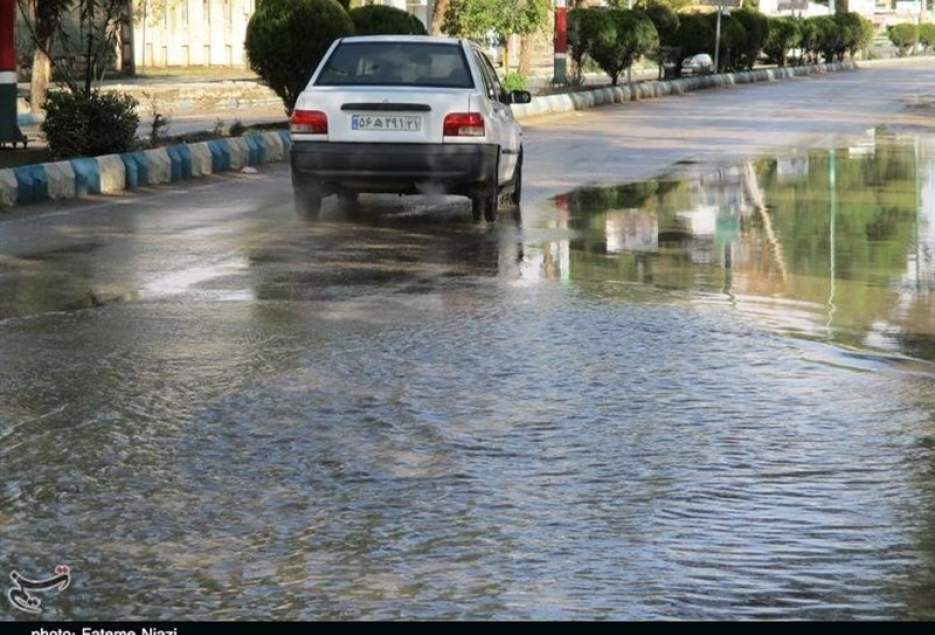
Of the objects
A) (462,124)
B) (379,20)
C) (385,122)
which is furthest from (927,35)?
(385,122)

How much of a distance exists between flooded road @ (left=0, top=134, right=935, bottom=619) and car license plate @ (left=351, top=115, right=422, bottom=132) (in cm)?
164

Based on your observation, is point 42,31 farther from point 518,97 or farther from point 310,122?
point 310,122

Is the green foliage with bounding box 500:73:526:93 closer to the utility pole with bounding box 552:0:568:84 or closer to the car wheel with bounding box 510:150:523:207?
the utility pole with bounding box 552:0:568:84

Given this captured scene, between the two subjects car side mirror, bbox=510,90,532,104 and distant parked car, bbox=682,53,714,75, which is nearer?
car side mirror, bbox=510,90,532,104

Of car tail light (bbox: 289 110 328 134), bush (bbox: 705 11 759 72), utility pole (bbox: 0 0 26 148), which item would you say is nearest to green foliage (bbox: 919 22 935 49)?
bush (bbox: 705 11 759 72)

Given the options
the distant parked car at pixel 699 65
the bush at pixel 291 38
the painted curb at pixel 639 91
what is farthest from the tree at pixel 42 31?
the distant parked car at pixel 699 65

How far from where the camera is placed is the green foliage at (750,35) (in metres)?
69.0

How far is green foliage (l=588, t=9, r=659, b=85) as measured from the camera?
166ft

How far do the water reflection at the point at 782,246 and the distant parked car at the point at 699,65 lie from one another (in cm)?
4077

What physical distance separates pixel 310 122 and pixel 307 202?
72cm

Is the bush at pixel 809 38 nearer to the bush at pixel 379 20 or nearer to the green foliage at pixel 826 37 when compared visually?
the green foliage at pixel 826 37

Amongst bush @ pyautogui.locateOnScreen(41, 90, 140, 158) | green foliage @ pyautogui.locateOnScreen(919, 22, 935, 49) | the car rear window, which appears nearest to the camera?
the car rear window

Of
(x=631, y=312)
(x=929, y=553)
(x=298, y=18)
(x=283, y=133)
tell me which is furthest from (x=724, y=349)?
(x=298, y=18)
